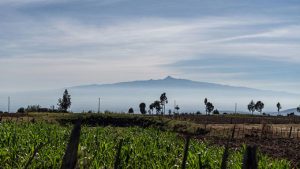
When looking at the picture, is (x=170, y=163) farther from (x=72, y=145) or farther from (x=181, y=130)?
(x=181, y=130)

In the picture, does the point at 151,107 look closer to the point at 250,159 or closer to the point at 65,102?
the point at 65,102

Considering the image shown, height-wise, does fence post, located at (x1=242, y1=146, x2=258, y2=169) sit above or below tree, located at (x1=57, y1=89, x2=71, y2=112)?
below

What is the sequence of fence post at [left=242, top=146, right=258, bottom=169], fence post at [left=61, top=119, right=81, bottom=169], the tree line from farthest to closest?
the tree line
fence post at [left=61, top=119, right=81, bottom=169]
fence post at [left=242, top=146, right=258, bottom=169]

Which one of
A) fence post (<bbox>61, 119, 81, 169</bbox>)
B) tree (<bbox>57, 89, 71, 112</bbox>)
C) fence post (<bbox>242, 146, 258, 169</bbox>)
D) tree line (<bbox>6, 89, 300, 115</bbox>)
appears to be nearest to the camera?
fence post (<bbox>242, 146, 258, 169</bbox>)

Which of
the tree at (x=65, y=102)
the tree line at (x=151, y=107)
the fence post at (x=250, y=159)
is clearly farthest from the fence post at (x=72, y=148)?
the tree at (x=65, y=102)

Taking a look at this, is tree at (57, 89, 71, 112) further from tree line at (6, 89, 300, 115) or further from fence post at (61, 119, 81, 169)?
fence post at (61, 119, 81, 169)

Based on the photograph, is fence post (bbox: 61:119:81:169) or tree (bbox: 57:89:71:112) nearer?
fence post (bbox: 61:119:81:169)

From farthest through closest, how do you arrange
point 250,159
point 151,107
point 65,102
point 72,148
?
point 151,107 < point 65,102 < point 72,148 < point 250,159

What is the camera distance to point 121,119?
5875cm

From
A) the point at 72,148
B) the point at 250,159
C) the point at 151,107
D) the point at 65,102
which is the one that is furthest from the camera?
the point at 151,107

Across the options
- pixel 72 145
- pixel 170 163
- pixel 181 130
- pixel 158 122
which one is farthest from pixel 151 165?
pixel 158 122

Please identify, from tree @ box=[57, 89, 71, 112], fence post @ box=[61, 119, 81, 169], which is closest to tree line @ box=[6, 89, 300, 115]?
tree @ box=[57, 89, 71, 112]

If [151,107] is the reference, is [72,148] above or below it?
below

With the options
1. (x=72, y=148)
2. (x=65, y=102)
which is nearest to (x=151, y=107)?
(x=65, y=102)
